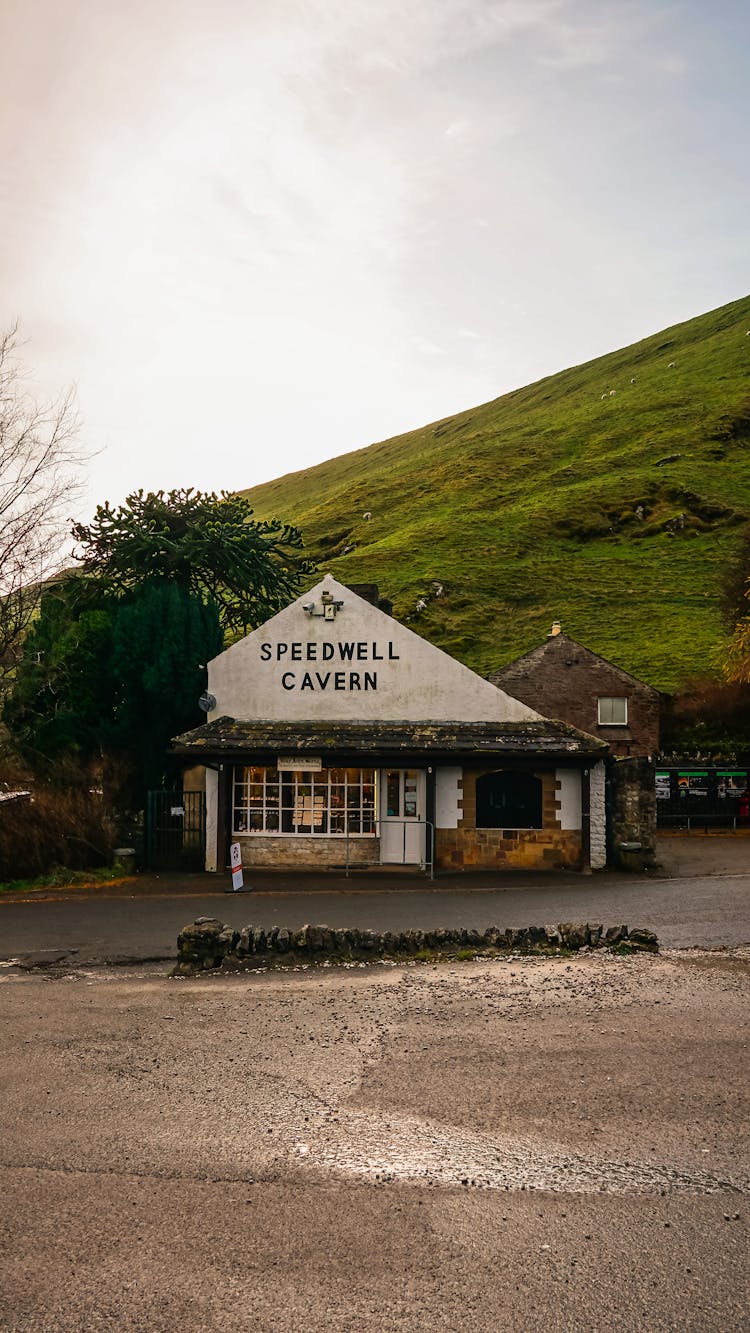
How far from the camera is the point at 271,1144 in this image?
7059 mm

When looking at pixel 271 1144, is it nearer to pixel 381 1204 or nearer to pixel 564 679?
pixel 381 1204

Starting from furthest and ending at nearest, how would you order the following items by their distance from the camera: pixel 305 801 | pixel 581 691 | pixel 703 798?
pixel 581 691
pixel 703 798
pixel 305 801

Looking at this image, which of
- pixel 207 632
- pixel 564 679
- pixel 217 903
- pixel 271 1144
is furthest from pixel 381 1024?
pixel 564 679

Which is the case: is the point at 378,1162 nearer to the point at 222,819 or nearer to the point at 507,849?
the point at 507,849

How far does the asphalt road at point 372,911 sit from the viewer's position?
1484cm

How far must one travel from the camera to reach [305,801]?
76.3ft

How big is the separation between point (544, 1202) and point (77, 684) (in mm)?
21562

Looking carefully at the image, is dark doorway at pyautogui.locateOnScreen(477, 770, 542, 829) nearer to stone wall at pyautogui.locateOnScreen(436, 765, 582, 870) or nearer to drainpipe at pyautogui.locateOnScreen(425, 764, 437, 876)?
stone wall at pyautogui.locateOnScreen(436, 765, 582, 870)

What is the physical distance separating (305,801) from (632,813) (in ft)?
26.8

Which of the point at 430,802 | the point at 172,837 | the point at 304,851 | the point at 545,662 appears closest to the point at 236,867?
the point at 304,851

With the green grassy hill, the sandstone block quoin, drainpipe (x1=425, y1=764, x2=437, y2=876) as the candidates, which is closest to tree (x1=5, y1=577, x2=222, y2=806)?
drainpipe (x1=425, y1=764, x2=437, y2=876)

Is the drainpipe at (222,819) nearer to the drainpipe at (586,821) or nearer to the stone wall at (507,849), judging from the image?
the stone wall at (507,849)

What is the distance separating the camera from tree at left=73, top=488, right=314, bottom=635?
29969 millimetres

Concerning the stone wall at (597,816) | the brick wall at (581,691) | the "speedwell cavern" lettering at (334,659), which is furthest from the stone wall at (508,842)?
the brick wall at (581,691)
